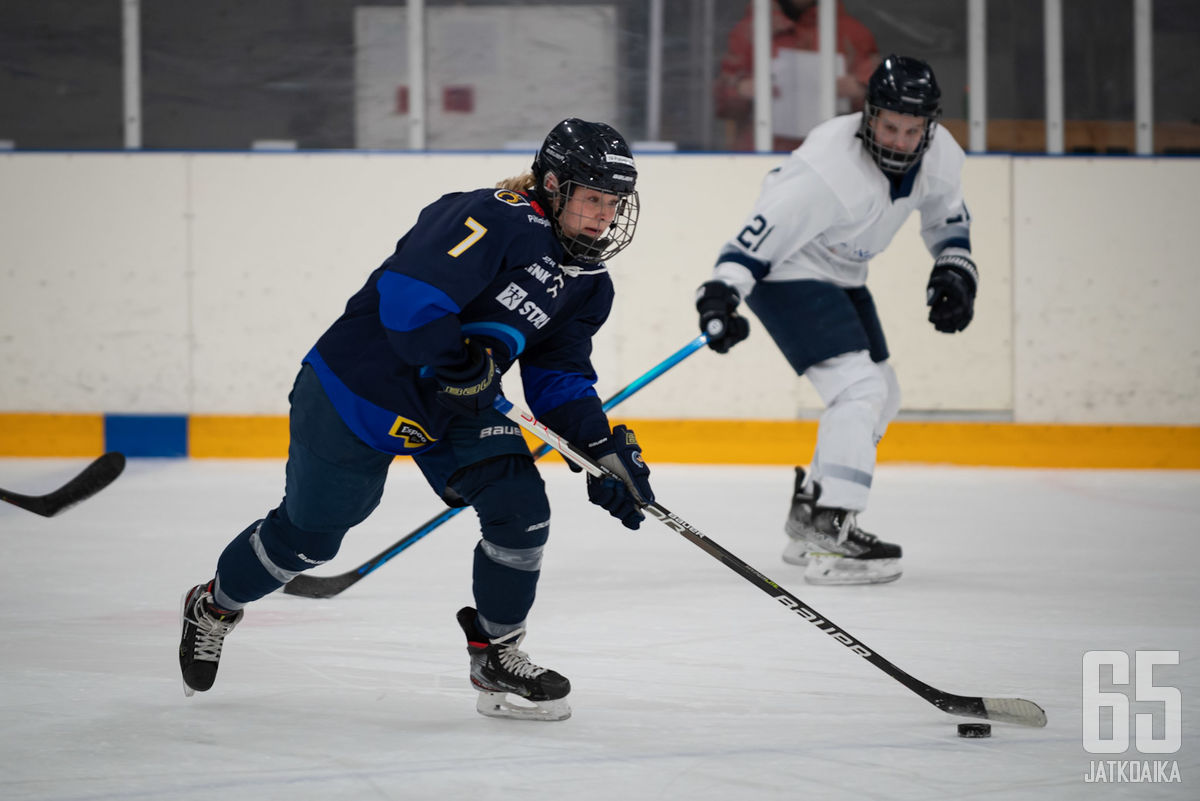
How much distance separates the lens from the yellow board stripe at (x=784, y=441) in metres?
5.19

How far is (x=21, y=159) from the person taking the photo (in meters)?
5.45

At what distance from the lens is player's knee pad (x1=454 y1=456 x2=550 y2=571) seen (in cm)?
200

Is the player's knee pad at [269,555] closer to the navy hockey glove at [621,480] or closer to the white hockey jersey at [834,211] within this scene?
the navy hockey glove at [621,480]

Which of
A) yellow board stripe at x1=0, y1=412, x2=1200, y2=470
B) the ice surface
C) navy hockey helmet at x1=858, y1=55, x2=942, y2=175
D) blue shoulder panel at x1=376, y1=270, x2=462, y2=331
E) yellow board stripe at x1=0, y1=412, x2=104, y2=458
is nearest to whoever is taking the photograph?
the ice surface

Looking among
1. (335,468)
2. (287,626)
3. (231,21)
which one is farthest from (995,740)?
(231,21)

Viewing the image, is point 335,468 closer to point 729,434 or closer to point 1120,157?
point 729,434

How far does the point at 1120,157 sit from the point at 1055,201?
0.32 meters

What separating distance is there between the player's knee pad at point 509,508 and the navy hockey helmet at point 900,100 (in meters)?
1.54

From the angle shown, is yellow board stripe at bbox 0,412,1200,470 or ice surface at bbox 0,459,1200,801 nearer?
ice surface at bbox 0,459,1200,801

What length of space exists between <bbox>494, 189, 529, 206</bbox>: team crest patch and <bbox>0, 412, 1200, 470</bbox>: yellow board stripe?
10.7 ft

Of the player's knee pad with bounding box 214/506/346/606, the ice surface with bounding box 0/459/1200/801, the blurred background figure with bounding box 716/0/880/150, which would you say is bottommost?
the ice surface with bounding box 0/459/1200/801

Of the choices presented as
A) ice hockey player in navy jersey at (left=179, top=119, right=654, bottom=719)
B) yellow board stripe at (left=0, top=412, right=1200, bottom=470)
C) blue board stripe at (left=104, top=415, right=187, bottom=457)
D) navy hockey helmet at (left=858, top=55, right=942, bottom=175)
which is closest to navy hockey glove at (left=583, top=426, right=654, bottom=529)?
ice hockey player in navy jersey at (left=179, top=119, right=654, bottom=719)

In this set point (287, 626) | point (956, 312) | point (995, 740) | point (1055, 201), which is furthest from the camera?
point (1055, 201)

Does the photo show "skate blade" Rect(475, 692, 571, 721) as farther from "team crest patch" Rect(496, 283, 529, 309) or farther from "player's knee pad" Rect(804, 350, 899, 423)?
"player's knee pad" Rect(804, 350, 899, 423)
